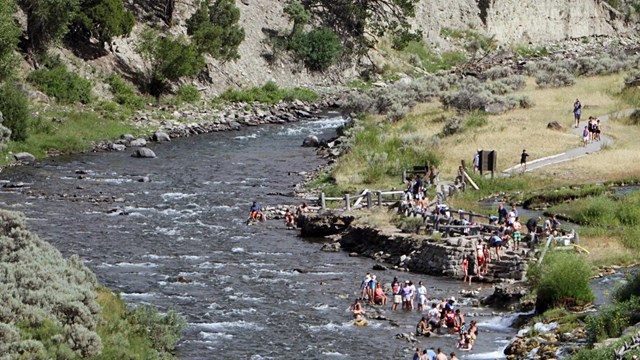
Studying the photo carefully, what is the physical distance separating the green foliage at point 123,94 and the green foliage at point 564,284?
61692mm

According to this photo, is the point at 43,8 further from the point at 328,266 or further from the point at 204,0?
the point at 328,266

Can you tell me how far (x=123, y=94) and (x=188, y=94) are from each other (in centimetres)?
821

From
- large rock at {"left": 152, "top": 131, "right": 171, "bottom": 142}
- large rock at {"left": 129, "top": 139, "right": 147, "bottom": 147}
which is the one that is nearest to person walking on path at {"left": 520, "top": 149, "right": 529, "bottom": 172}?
large rock at {"left": 129, "top": 139, "right": 147, "bottom": 147}

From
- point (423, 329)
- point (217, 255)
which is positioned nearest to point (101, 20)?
point (217, 255)

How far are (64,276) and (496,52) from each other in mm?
Result: 132491

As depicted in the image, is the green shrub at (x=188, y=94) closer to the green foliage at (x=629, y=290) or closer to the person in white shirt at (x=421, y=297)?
the person in white shirt at (x=421, y=297)

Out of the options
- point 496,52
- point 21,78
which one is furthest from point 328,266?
point 496,52

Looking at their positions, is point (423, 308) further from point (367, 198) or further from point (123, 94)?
point (123, 94)

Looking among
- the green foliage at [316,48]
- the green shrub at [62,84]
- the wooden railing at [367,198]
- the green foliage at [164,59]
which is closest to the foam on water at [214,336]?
the wooden railing at [367,198]

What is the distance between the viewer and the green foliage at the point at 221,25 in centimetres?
11050

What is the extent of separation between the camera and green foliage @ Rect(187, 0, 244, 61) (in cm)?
11050

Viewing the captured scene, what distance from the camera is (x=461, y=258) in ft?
163

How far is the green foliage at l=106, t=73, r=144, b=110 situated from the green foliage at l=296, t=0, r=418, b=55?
40.5 m

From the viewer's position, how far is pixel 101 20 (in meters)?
99.6
